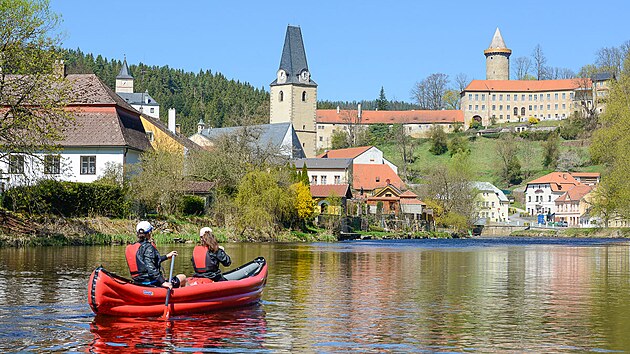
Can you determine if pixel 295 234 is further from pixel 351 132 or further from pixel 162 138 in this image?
pixel 351 132

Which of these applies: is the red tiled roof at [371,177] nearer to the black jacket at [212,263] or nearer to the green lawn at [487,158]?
the green lawn at [487,158]

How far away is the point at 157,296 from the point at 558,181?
406 ft

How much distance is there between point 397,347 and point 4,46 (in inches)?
940

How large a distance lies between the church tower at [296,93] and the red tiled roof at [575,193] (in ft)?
128

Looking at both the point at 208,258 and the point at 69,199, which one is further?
the point at 69,199

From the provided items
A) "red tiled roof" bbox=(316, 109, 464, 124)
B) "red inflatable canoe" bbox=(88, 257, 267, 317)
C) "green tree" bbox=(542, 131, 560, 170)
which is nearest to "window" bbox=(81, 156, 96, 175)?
"red inflatable canoe" bbox=(88, 257, 267, 317)

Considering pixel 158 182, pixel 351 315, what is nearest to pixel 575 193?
pixel 158 182

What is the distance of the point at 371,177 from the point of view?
112 metres

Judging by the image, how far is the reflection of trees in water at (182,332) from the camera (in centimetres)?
1408

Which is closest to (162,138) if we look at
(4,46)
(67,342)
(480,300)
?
(4,46)

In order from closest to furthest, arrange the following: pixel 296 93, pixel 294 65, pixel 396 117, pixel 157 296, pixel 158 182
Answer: pixel 157 296
pixel 158 182
pixel 294 65
pixel 296 93
pixel 396 117

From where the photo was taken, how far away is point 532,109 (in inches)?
7421

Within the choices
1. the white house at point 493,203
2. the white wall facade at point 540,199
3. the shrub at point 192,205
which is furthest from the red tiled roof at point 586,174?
the shrub at point 192,205

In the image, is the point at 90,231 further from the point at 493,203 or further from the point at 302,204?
the point at 493,203
